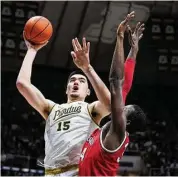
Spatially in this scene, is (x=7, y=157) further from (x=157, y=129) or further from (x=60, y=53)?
(x=157, y=129)

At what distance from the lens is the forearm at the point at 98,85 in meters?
3.21

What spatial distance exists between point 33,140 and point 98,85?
413 inches

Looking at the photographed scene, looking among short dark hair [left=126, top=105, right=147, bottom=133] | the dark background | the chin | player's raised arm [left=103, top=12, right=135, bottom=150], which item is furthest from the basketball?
the dark background

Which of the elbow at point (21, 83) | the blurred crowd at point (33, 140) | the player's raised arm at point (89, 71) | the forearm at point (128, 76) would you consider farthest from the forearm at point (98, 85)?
the blurred crowd at point (33, 140)

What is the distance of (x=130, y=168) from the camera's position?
1204 cm

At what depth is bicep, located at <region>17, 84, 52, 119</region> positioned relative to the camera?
3793 mm

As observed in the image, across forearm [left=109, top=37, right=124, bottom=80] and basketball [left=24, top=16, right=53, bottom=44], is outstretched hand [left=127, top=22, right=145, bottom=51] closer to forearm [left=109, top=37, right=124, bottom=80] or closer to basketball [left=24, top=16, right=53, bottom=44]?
forearm [left=109, top=37, right=124, bottom=80]

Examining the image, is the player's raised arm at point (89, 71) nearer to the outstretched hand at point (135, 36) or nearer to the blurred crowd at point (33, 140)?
the outstretched hand at point (135, 36)

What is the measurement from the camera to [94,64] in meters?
14.2

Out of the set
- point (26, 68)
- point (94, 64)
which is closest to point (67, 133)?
point (26, 68)

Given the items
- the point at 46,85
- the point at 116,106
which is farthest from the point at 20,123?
the point at 116,106

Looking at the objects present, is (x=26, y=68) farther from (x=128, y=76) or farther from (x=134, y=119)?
(x=134, y=119)

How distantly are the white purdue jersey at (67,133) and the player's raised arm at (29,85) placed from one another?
4.4 inches

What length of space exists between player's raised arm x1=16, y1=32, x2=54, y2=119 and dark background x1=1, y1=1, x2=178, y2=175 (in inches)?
287
